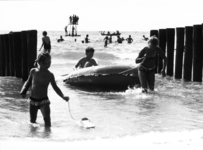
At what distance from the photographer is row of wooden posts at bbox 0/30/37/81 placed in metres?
12.5

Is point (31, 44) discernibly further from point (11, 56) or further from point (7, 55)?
point (7, 55)

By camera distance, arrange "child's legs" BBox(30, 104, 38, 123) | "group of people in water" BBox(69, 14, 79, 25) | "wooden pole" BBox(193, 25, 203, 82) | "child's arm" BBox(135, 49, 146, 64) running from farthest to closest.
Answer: "group of people in water" BBox(69, 14, 79, 25) → "wooden pole" BBox(193, 25, 203, 82) → "child's arm" BBox(135, 49, 146, 64) → "child's legs" BBox(30, 104, 38, 123)

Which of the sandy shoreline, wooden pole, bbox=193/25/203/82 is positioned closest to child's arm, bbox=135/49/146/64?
the sandy shoreline

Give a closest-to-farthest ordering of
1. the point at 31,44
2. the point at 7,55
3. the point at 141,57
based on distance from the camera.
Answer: the point at 141,57 < the point at 31,44 < the point at 7,55

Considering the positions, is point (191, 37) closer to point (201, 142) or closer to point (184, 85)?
point (184, 85)

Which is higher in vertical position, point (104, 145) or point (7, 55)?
point (7, 55)

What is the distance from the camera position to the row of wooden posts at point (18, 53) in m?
12.5

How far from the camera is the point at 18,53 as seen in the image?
13.9 m

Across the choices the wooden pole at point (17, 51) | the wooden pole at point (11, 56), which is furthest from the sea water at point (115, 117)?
the wooden pole at point (11, 56)

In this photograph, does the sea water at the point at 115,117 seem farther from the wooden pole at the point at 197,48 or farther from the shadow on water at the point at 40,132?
the wooden pole at the point at 197,48

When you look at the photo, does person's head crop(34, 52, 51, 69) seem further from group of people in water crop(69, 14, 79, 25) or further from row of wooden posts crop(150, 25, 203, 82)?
group of people in water crop(69, 14, 79, 25)

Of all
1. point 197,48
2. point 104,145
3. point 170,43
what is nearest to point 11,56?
point 170,43

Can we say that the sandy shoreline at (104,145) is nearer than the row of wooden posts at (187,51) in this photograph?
Yes

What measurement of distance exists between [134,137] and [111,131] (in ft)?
2.26
